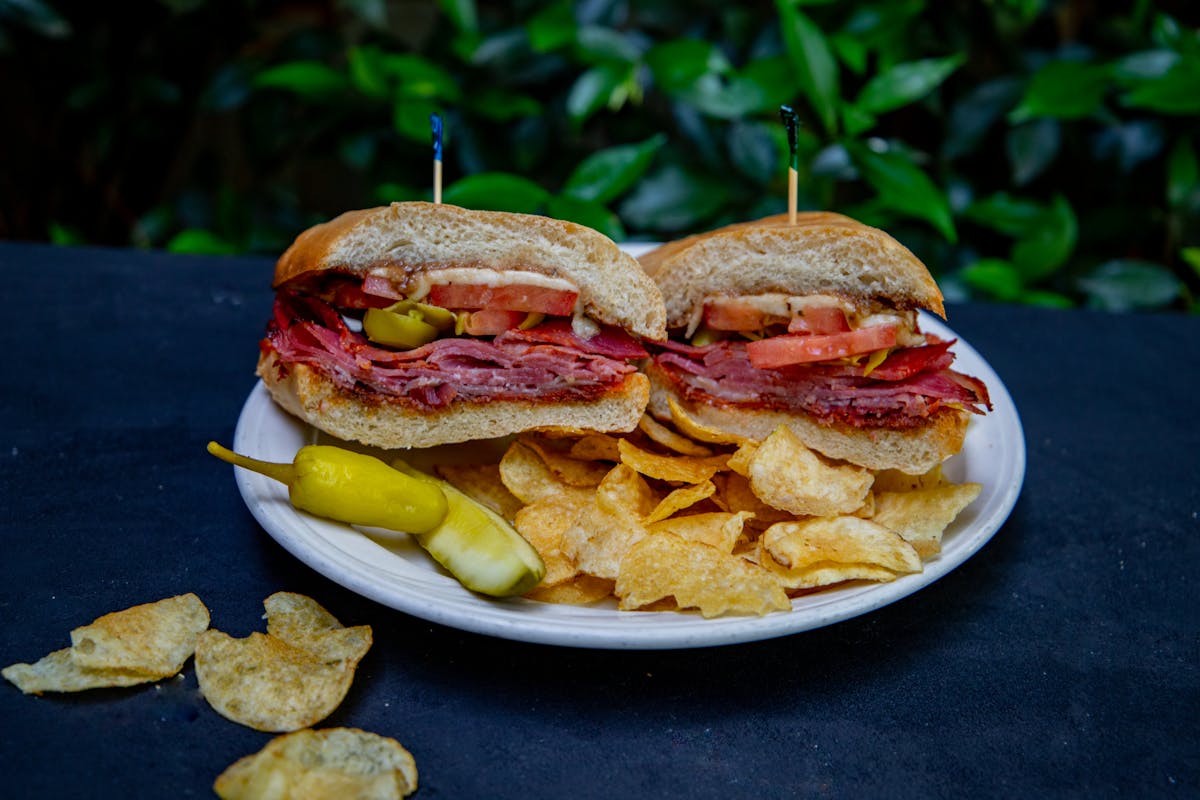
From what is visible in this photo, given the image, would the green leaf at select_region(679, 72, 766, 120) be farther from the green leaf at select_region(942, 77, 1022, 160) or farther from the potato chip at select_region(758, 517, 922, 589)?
the potato chip at select_region(758, 517, 922, 589)

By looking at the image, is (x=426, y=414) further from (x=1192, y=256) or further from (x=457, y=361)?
(x=1192, y=256)

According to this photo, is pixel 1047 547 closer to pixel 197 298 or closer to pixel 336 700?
pixel 336 700

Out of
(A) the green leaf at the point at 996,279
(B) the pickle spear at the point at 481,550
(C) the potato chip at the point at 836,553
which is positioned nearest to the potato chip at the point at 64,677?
(B) the pickle spear at the point at 481,550

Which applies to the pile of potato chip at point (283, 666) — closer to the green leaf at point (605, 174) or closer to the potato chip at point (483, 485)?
the potato chip at point (483, 485)

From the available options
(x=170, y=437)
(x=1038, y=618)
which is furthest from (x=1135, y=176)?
(x=170, y=437)

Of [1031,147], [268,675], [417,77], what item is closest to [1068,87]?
[1031,147]

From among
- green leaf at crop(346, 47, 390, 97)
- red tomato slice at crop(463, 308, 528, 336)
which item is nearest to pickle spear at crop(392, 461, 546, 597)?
red tomato slice at crop(463, 308, 528, 336)
